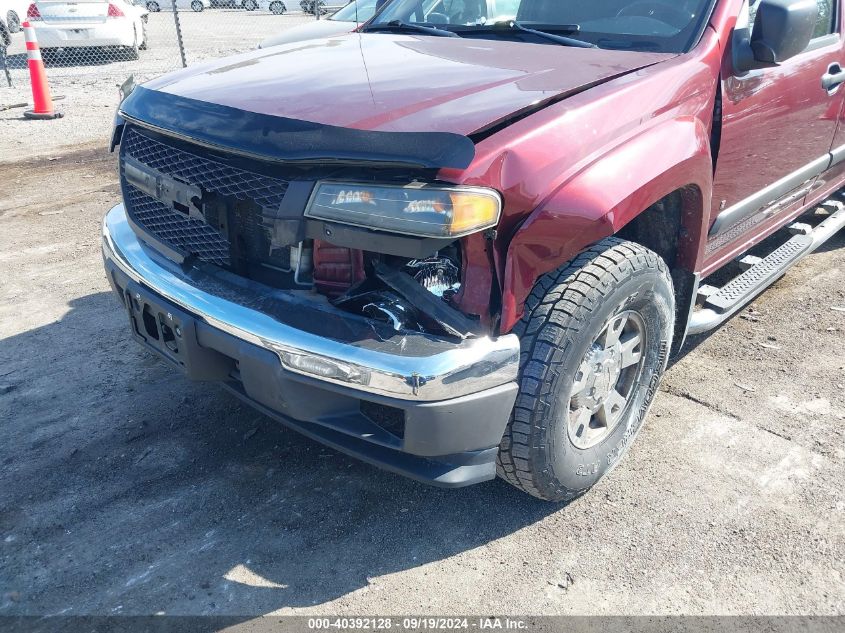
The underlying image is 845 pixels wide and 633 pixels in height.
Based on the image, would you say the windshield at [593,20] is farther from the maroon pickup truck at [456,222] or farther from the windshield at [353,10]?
the windshield at [353,10]

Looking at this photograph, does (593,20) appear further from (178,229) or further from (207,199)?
(178,229)

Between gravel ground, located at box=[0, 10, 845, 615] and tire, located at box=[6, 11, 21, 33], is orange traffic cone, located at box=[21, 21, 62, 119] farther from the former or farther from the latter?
tire, located at box=[6, 11, 21, 33]

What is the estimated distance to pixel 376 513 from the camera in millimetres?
2619

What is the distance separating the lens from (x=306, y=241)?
Result: 2.29m

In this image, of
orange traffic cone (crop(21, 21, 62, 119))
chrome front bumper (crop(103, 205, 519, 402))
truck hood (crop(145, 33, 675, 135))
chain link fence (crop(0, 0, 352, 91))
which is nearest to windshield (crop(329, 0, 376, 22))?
chain link fence (crop(0, 0, 352, 91))

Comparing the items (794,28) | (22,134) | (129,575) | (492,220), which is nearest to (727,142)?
(794,28)

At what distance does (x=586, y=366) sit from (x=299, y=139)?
1.17 meters

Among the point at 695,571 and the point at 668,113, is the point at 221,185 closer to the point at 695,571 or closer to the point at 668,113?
the point at 668,113

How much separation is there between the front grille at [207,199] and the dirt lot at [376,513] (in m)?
0.88

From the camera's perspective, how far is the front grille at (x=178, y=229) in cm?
247

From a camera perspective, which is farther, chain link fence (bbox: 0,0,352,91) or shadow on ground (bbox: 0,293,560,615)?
chain link fence (bbox: 0,0,352,91)

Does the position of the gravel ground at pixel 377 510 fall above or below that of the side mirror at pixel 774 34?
below

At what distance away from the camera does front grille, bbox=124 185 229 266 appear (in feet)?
8.11

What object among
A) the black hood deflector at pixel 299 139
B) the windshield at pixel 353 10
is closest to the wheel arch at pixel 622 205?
the black hood deflector at pixel 299 139
